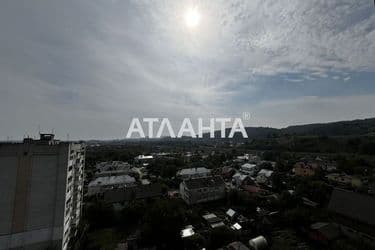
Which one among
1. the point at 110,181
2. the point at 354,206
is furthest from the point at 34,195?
the point at 354,206

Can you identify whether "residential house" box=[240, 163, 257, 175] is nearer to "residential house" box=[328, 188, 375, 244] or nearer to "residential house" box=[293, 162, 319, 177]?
"residential house" box=[293, 162, 319, 177]

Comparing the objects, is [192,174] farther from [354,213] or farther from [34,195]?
[34,195]

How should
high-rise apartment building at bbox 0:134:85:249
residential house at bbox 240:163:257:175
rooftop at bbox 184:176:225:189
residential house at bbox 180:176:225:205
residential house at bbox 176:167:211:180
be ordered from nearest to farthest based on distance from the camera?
high-rise apartment building at bbox 0:134:85:249 < residential house at bbox 180:176:225:205 < rooftop at bbox 184:176:225:189 < residential house at bbox 176:167:211:180 < residential house at bbox 240:163:257:175

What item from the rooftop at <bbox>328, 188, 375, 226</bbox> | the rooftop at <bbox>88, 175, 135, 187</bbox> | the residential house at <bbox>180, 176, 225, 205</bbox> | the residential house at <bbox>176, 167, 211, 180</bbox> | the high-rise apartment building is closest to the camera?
the high-rise apartment building

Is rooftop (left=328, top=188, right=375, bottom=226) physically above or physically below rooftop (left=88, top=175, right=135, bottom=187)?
A: above

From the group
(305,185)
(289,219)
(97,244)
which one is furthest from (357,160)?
(97,244)

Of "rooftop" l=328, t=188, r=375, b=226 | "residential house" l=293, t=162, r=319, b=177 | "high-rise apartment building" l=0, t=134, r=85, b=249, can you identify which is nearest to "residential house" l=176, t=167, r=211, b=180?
"residential house" l=293, t=162, r=319, b=177

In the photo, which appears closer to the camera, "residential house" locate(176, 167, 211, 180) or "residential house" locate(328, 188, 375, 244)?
"residential house" locate(328, 188, 375, 244)

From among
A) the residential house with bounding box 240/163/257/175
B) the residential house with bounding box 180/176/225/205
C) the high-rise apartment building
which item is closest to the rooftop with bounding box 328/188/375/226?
the residential house with bounding box 180/176/225/205

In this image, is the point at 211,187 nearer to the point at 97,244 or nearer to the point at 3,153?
the point at 97,244

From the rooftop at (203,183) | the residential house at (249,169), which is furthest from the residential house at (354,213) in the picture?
the residential house at (249,169)
